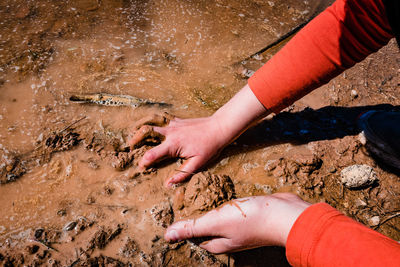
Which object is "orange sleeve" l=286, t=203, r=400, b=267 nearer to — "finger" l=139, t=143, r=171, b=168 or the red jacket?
the red jacket

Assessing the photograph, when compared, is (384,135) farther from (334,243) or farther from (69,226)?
(69,226)

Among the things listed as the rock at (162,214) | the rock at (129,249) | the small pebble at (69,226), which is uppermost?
the rock at (162,214)

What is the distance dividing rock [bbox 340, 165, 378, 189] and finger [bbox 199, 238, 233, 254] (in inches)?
39.8

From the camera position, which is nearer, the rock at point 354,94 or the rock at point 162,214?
the rock at point 162,214

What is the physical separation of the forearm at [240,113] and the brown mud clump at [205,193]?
0.30m

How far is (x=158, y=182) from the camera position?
1614mm

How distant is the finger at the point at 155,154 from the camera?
154 centimetres

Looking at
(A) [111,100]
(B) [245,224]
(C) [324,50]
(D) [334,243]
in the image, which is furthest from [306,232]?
(A) [111,100]

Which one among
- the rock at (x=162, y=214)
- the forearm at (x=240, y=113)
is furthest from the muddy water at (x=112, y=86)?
the forearm at (x=240, y=113)

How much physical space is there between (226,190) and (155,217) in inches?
20.0

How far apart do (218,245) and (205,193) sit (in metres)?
0.31

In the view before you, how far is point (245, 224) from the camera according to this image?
1220mm

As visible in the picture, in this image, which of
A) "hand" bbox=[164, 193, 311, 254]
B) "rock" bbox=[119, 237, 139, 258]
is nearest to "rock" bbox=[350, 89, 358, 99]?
"hand" bbox=[164, 193, 311, 254]

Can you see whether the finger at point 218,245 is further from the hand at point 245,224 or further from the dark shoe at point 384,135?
the dark shoe at point 384,135
